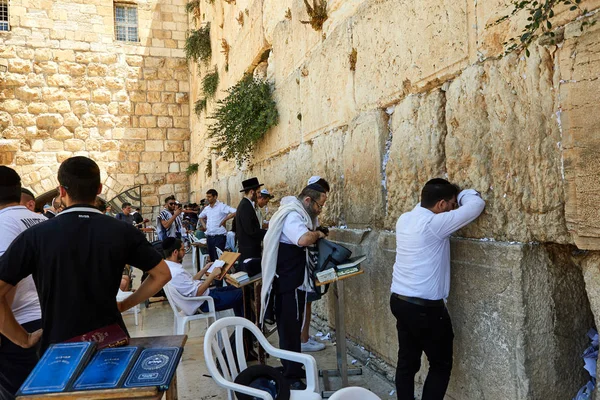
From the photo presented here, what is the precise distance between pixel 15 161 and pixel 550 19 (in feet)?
47.9

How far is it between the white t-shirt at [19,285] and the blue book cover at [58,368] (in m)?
0.76

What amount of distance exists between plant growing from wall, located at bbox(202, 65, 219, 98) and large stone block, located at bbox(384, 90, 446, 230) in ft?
28.1

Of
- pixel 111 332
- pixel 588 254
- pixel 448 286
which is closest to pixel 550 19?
pixel 588 254

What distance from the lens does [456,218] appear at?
8.11 feet

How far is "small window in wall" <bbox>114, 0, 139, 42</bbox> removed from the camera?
47.7 ft

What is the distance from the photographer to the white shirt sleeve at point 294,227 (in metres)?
3.33

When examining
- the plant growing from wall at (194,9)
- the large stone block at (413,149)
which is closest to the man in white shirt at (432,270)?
the large stone block at (413,149)

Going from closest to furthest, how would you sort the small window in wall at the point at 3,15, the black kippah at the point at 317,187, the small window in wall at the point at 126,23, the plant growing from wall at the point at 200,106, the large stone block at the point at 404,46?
the large stone block at the point at 404,46, the black kippah at the point at 317,187, the plant growing from wall at the point at 200,106, the small window in wall at the point at 3,15, the small window in wall at the point at 126,23

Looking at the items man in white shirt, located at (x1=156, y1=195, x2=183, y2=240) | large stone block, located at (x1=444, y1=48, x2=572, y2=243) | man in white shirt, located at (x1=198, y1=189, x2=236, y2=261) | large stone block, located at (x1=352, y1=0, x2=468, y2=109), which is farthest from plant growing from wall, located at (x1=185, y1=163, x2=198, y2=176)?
large stone block, located at (x1=444, y1=48, x2=572, y2=243)

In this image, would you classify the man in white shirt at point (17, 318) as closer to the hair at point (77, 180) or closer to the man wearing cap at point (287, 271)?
the hair at point (77, 180)

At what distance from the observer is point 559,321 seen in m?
2.33

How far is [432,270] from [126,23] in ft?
48.9

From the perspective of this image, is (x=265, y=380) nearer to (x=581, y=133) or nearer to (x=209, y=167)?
(x=581, y=133)

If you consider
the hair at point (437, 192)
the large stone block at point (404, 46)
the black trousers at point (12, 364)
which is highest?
the large stone block at point (404, 46)
